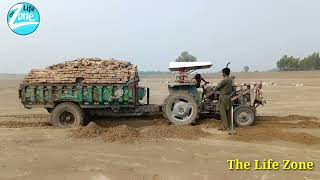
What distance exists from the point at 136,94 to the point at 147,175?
16.2 feet

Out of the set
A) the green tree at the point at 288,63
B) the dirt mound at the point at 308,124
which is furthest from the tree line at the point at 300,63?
the dirt mound at the point at 308,124

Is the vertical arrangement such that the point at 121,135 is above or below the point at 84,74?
below

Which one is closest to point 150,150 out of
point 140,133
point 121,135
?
point 121,135

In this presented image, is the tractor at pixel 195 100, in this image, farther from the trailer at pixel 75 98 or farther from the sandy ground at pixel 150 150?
the trailer at pixel 75 98

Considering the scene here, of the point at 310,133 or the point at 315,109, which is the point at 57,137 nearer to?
the point at 310,133

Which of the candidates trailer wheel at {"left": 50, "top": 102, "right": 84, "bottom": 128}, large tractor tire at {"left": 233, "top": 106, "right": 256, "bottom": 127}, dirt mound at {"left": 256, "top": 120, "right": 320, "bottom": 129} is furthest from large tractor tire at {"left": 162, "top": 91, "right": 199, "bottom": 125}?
trailer wheel at {"left": 50, "top": 102, "right": 84, "bottom": 128}

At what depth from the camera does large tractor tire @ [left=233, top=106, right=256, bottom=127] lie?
11.3 m

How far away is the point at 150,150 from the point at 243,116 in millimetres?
3717

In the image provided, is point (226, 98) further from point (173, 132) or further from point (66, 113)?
point (66, 113)

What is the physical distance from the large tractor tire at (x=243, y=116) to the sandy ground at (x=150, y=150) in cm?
27

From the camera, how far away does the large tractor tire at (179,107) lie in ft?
37.7

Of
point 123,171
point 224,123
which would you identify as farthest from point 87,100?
point 123,171

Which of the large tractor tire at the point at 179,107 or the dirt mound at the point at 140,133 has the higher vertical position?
the large tractor tire at the point at 179,107

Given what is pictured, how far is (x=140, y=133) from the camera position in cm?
1005
